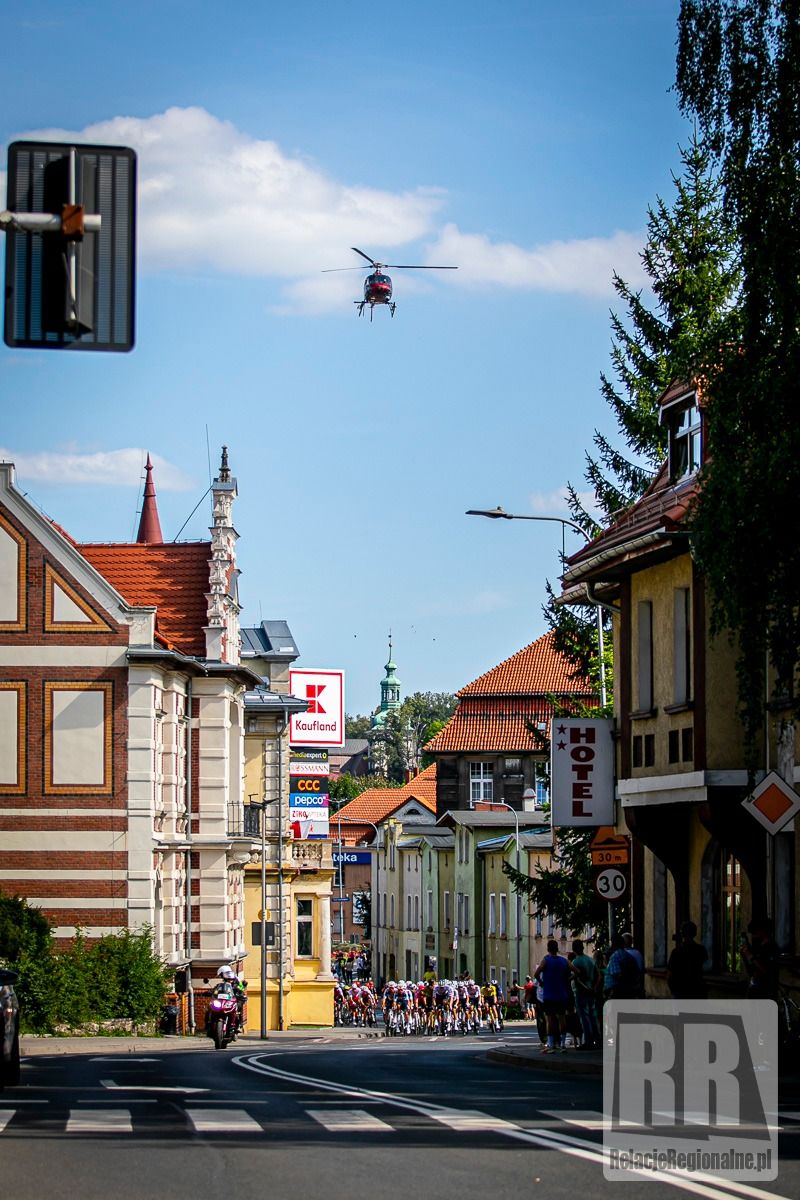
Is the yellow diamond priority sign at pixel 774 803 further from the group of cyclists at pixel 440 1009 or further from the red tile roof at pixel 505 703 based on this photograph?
the red tile roof at pixel 505 703

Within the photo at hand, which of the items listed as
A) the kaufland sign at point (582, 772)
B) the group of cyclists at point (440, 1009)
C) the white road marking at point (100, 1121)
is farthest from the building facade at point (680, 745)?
the group of cyclists at point (440, 1009)

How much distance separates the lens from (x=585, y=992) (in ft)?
95.1

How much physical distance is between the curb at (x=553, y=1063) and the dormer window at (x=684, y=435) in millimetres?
9466

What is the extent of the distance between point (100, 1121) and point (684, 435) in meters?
18.9

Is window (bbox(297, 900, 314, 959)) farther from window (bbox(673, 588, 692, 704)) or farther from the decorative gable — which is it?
window (bbox(673, 588, 692, 704))

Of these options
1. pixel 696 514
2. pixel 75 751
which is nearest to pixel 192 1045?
pixel 75 751

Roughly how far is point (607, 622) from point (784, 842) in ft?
47.1

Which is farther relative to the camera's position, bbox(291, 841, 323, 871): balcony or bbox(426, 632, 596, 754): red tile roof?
bbox(426, 632, 596, 754): red tile roof

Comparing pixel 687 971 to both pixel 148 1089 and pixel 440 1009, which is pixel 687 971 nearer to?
pixel 148 1089

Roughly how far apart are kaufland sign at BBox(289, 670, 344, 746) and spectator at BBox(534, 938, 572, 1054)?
61.3m

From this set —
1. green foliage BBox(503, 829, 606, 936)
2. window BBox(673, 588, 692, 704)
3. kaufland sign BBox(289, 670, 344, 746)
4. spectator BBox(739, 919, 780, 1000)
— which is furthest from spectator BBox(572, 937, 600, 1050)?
kaufland sign BBox(289, 670, 344, 746)

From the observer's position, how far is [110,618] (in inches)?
2019

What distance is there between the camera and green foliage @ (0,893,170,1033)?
155 ft

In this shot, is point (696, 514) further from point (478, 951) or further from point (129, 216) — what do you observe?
point (478, 951)
